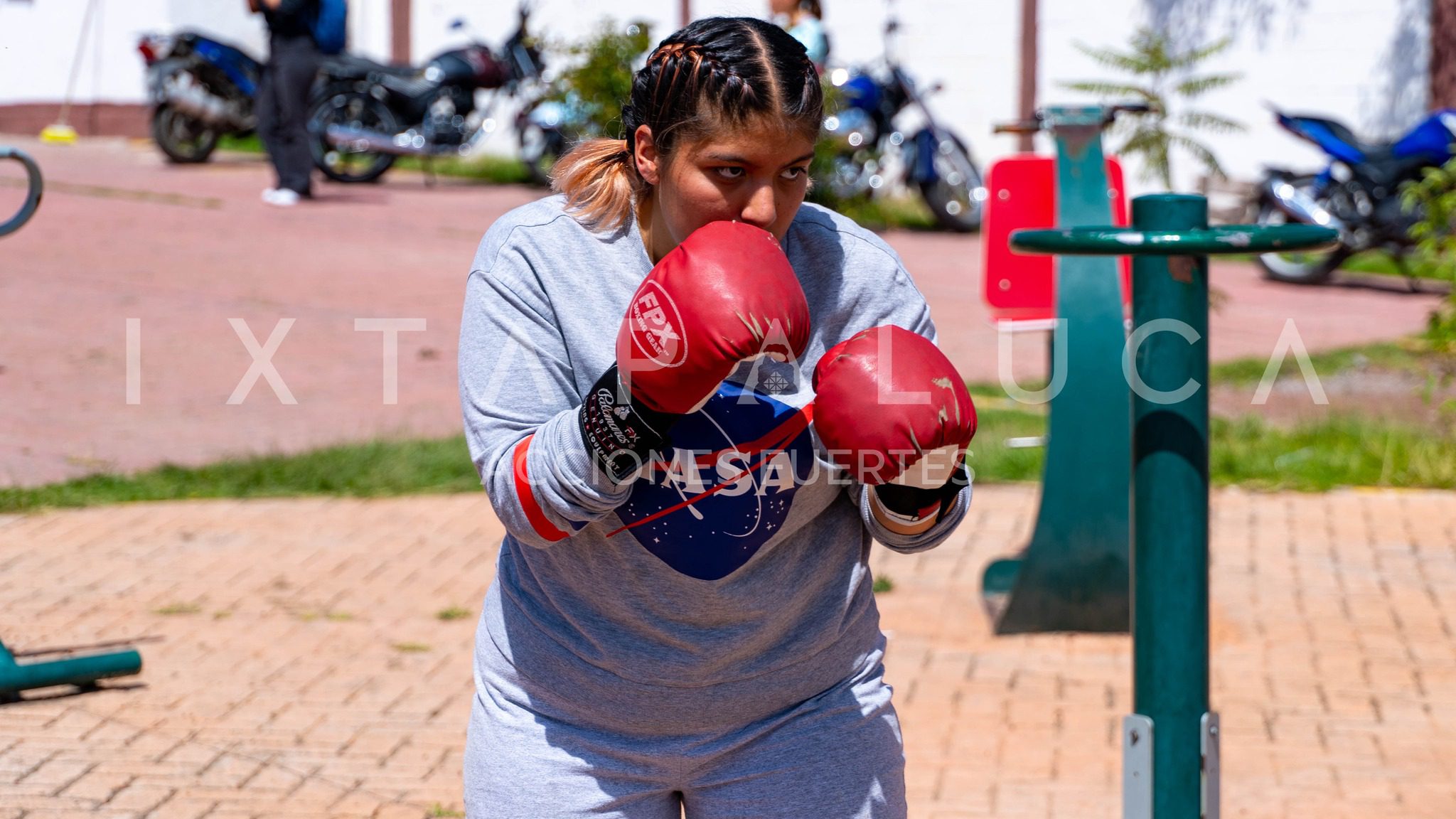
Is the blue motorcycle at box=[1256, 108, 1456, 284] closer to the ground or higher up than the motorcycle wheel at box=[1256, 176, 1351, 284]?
higher up

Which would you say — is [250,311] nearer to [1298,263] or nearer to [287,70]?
[287,70]

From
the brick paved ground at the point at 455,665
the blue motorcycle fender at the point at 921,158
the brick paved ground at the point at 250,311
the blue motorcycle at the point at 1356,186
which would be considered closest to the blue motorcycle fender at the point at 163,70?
the brick paved ground at the point at 250,311

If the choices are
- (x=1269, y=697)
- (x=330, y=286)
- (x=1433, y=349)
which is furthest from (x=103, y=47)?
(x=1269, y=697)

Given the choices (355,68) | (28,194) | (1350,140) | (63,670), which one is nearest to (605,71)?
(355,68)

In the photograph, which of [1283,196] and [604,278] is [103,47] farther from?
[604,278]

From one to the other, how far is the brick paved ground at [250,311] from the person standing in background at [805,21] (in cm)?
169

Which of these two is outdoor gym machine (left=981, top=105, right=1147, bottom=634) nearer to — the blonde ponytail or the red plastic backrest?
the red plastic backrest

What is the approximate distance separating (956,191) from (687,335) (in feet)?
37.8

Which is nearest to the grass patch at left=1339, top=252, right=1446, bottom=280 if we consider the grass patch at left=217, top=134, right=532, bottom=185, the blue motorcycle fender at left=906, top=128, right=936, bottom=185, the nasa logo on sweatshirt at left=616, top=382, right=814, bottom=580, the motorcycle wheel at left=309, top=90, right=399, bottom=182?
the blue motorcycle fender at left=906, top=128, right=936, bottom=185

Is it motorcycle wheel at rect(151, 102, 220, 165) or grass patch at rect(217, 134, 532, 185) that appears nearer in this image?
motorcycle wheel at rect(151, 102, 220, 165)

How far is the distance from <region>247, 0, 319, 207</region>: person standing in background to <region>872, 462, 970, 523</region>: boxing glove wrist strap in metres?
10.5

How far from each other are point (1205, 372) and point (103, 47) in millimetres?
16857

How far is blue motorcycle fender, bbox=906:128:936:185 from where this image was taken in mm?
12609

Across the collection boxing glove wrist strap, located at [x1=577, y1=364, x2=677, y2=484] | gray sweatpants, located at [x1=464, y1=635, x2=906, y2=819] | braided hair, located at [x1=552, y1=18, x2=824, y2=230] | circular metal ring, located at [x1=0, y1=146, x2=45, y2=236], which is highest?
braided hair, located at [x1=552, y1=18, x2=824, y2=230]
